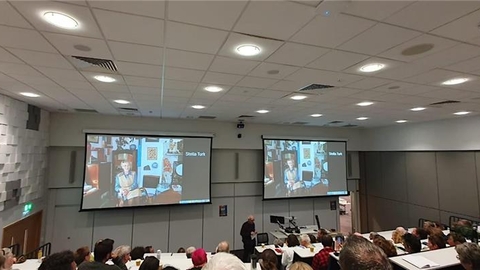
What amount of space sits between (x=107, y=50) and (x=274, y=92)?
105 inches

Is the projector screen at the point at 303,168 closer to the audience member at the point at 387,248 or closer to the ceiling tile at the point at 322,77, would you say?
the audience member at the point at 387,248

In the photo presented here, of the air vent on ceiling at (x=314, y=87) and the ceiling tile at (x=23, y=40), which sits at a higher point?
the air vent on ceiling at (x=314, y=87)

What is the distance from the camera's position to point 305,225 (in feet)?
29.6

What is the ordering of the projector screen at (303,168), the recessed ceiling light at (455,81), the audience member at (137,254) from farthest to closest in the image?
the projector screen at (303,168) → the audience member at (137,254) → the recessed ceiling light at (455,81)

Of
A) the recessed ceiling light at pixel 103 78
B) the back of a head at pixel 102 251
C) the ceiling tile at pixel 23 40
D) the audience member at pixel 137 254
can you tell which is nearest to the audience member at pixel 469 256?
the back of a head at pixel 102 251

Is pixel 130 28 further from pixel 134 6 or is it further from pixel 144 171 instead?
pixel 144 171

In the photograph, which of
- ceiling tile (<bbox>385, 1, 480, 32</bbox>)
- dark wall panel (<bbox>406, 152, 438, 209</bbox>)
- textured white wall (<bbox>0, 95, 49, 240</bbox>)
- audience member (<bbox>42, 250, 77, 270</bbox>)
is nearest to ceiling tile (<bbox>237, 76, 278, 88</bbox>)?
ceiling tile (<bbox>385, 1, 480, 32</bbox>)

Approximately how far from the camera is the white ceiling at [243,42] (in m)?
1.87

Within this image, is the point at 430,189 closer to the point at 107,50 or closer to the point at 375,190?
the point at 375,190

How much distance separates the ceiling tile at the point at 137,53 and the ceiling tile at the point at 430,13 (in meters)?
2.22

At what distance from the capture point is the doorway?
504 centimetres

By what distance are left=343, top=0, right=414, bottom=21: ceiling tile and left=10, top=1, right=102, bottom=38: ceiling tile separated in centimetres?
199

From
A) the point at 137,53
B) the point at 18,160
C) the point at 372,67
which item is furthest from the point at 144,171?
the point at 372,67

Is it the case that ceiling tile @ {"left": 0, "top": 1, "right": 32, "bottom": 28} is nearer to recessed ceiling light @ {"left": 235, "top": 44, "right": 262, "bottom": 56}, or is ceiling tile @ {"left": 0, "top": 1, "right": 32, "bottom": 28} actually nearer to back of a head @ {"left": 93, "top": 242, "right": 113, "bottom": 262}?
recessed ceiling light @ {"left": 235, "top": 44, "right": 262, "bottom": 56}
